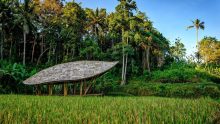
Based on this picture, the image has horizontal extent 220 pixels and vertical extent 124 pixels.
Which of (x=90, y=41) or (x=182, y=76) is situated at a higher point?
(x=90, y=41)

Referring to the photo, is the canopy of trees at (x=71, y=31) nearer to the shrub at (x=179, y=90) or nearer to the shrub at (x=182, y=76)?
the shrub at (x=182, y=76)

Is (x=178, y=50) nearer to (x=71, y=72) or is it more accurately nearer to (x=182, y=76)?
(x=182, y=76)

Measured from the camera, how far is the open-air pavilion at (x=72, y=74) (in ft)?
72.4

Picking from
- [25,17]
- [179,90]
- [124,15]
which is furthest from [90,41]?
[179,90]

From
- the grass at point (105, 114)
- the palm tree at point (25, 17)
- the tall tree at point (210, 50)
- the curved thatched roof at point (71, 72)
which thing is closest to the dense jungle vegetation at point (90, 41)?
the palm tree at point (25, 17)

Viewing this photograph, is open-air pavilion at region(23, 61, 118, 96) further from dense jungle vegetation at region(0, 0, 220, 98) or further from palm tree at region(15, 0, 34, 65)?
palm tree at region(15, 0, 34, 65)

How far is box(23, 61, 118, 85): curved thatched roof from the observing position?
870 inches

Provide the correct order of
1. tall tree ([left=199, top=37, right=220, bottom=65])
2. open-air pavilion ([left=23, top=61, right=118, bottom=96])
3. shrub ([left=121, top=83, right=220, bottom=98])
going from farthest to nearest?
tall tree ([left=199, top=37, right=220, bottom=65])
shrub ([left=121, top=83, right=220, bottom=98])
open-air pavilion ([left=23, top=61, right=118, bottom=96])

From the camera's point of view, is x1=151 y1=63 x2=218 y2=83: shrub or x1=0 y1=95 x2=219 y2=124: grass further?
x1=151 y1=63 x2=218 y2=83: shrub

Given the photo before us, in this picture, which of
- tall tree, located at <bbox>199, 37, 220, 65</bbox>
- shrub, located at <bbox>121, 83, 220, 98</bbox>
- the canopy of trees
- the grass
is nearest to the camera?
the grass

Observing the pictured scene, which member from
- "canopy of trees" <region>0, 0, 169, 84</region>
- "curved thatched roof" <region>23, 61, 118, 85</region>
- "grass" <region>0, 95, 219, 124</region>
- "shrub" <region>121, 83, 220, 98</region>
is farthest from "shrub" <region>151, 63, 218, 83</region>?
"grass" <region>0, 95, 219, 124</region>

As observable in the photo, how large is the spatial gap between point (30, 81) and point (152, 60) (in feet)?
119

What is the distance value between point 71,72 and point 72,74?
0.36 m

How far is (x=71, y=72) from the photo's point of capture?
22922 mm
